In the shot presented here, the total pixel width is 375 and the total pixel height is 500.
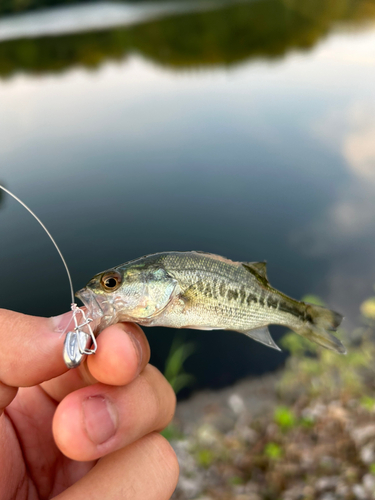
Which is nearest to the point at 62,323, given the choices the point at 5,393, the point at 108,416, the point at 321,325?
the point at 5,393

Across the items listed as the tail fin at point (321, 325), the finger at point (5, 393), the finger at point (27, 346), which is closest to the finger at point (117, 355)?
the finger at point (27, 346)

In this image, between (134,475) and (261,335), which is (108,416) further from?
(261,335)

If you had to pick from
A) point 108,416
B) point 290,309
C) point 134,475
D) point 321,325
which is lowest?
point 134,475

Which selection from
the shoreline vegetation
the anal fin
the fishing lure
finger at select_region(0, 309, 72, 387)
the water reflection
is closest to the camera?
finger at select_region(0, 309, 72, 387)

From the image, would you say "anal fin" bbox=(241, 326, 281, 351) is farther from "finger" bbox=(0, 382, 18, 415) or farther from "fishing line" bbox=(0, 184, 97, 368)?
"finger" bbox=(0, 382, 18, 415)

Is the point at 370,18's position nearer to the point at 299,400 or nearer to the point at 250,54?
the point at 250,54

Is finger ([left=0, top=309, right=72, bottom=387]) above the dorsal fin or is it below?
below

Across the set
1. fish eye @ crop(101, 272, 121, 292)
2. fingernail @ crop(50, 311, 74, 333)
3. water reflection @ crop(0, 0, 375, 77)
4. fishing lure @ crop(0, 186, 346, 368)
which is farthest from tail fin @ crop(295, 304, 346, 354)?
water reflection @ crop(0, 0, 375, 77)

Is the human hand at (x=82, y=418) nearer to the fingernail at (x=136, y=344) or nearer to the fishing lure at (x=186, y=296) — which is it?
the fingernail at (x=136, y=344)
